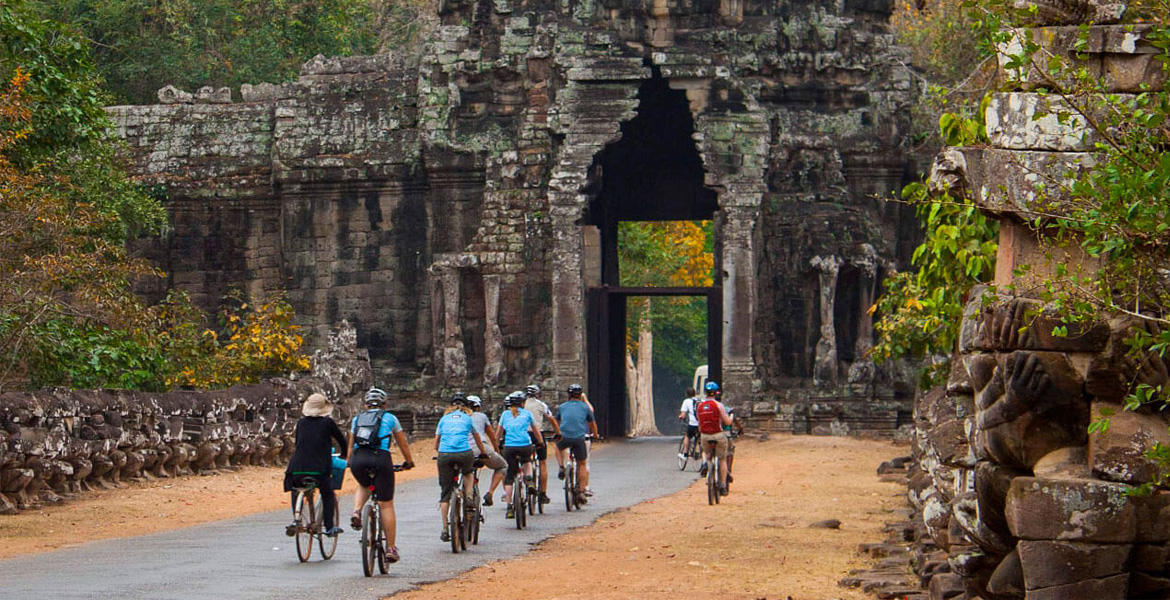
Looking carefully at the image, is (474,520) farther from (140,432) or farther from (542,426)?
(140,432)

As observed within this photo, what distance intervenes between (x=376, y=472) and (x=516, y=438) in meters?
4.17

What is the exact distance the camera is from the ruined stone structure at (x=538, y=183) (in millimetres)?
27609

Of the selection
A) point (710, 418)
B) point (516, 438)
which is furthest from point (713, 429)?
point (516, 438)

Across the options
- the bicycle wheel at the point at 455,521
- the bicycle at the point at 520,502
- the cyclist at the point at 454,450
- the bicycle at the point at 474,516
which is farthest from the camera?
the bicycle at the point at 520,502

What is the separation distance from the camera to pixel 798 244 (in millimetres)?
28266

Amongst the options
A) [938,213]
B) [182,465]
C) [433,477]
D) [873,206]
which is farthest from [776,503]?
[873,206]

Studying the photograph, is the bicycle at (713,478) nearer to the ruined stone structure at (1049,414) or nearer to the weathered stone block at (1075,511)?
the ruined stone structure at (1049,414)

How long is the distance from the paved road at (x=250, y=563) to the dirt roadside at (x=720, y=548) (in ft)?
1.13

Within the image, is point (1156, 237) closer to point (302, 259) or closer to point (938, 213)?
point (938, 213)

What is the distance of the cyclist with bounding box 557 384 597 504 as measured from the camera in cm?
1798

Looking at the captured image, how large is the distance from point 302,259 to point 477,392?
3.69 metres

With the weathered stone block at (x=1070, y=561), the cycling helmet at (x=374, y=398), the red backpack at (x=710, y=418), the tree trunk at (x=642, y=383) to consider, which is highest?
the cycling helmet at (x=374, y=398)

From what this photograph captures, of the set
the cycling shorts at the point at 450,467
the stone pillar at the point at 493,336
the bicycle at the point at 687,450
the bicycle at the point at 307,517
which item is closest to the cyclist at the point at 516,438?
the cycling shorts at the point at 450,467

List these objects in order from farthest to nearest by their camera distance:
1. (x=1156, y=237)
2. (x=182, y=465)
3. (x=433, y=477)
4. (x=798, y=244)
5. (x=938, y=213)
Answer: (x=798, y=244)
(x=433, y=477)
(x=182, y=465)
(x=938, y=213)
(x=1156, y=237)
